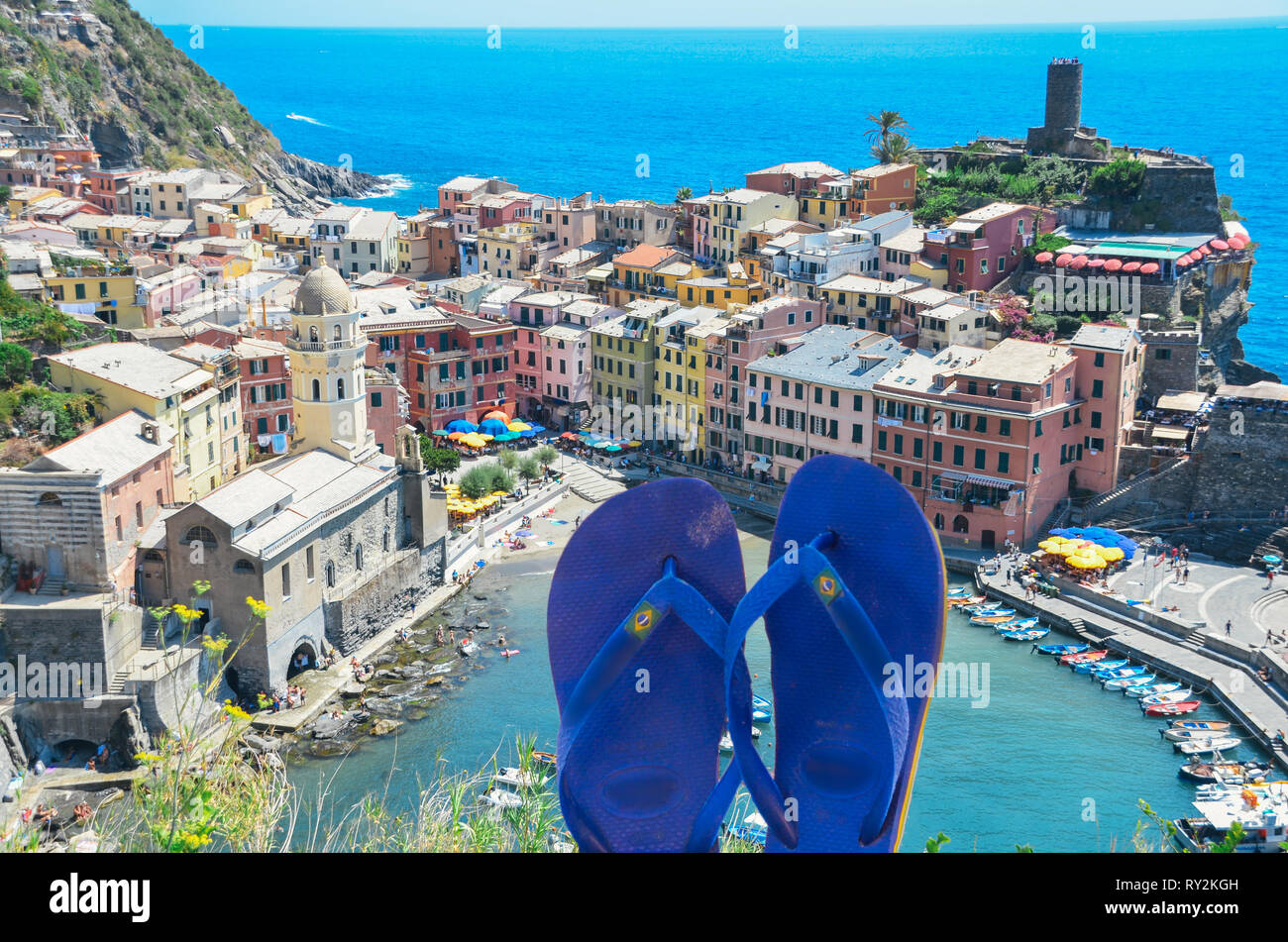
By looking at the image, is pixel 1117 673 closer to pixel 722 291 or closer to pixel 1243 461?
pixel 1243 461

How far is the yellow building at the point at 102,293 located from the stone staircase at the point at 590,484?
594 inches

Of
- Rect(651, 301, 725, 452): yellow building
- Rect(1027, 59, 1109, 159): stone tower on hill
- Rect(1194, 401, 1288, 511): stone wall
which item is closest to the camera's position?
Rect(1194, 401, 1288, 511): stone wall

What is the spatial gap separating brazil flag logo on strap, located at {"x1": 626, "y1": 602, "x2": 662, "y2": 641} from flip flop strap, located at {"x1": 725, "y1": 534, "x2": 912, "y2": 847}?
1166 millimetres

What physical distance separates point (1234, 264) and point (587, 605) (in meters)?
45.0

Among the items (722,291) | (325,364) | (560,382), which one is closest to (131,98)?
(560,382)

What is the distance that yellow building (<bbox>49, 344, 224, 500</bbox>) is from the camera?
3825 centimetres

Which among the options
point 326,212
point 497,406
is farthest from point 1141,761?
point 326,212

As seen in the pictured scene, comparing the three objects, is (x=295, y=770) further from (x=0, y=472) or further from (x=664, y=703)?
(x=664, y=703)

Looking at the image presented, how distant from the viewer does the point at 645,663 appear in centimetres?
2019

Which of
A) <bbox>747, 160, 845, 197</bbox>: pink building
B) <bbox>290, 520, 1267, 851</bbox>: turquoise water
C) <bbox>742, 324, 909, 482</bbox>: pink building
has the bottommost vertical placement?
<bbox>290, 520, 1267, 851</bbox>: turquoise water

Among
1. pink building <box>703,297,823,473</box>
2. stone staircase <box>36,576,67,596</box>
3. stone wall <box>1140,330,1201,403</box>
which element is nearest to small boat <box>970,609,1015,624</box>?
pink building <box>703,297,823,473</box>

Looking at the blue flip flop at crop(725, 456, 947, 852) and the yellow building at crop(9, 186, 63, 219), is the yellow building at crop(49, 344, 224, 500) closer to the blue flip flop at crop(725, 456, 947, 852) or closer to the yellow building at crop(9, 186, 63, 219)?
the blue flip flop at crop(725, 456, 947, 852)

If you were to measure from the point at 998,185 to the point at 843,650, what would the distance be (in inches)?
1913

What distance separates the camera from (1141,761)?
107ft
